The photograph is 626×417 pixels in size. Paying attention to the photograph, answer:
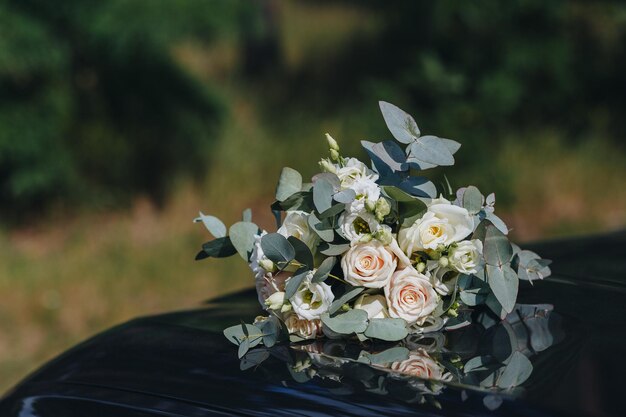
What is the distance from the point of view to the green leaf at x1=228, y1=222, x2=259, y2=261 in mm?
2033

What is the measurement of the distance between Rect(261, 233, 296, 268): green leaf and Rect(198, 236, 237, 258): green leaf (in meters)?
0.23

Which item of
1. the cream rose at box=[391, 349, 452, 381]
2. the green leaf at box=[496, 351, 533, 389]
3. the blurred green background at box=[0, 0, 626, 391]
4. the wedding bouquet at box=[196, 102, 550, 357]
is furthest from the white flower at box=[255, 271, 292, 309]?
the blurred green background at box=[0, 0, 626, 391]

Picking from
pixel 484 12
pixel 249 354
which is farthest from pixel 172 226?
pixel 249 354

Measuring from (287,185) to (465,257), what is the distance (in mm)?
435

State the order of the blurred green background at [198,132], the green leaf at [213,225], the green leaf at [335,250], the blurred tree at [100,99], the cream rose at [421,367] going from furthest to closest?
1. the blurred tree at [100,99]
2. the blurred green background at [198,132]
3. the green leaf at [213,225]
4. the green leaf at [335,250]
5. the cream rose at [421,367]

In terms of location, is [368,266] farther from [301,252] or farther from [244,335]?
[244,335]

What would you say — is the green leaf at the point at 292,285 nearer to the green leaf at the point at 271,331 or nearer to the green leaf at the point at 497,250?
the green leaf at the point at 271,331

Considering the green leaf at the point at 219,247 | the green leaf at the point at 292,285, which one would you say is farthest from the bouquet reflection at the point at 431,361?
the green leaf at the point at 219,247

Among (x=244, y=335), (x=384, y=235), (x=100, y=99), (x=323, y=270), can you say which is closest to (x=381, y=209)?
(x=384, y=235)

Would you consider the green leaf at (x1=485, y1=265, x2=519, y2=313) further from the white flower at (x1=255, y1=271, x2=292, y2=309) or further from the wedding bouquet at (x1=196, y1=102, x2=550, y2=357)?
the white flower at (x1=255, y1=271, x2=292, y2=309)

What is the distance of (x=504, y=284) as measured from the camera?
1879 mm

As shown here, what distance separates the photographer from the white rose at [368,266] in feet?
6.01

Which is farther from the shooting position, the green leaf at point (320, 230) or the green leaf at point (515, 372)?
the green leaf at point (320, 230)

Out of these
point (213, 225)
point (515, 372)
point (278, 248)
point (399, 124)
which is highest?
point (399, 124)
